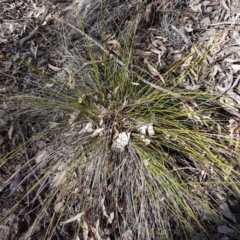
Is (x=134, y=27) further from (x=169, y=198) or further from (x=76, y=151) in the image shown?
(x=169, y=198)

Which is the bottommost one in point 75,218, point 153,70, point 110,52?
point 75,218

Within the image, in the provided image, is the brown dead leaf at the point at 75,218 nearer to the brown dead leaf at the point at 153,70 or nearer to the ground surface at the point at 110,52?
the ground surface at the point at 110,52

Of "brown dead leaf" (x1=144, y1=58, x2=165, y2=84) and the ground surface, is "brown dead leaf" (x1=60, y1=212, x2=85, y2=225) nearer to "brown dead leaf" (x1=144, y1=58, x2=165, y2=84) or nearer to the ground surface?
the ground surface

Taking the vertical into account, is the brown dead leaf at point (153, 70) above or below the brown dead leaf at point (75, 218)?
above

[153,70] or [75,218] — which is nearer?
[75,218]

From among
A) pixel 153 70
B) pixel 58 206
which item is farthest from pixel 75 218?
pixel 153 70

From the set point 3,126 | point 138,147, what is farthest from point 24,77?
point 138,147

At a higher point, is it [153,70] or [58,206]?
[153,70]

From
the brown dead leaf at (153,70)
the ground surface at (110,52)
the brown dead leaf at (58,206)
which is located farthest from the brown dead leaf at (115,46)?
the brown dead leaf at (58,206)

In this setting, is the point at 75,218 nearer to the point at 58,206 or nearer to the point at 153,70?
the point at 58,206

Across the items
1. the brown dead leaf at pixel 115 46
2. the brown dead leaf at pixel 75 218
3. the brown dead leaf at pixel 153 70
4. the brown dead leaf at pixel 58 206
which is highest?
the brown dead leaf at pixel 115 46
